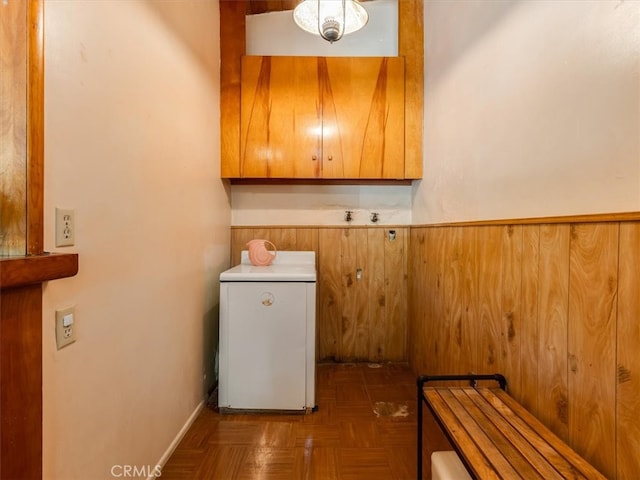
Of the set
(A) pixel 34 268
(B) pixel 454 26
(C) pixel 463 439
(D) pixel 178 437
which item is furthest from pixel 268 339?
(B) pixel 454 26

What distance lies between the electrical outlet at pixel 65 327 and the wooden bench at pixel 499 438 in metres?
1.18

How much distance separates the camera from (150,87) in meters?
1.37

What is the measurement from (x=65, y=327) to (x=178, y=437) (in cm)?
105

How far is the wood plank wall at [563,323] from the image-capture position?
2.66 feet

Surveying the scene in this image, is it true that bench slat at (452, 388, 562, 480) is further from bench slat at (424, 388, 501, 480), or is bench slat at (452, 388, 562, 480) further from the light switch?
the light switch

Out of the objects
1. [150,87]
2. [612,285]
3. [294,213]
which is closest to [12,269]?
[150,87]

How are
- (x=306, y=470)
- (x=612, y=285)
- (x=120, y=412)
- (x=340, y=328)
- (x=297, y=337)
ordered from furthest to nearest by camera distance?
(x=340, y=328)
(x=297, y=337)
(x=306, y=470)
(x=120, y=412)
(x=612, y=285)

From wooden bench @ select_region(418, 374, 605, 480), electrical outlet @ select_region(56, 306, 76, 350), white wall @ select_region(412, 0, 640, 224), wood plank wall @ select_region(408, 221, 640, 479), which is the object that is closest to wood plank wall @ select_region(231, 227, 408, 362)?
white wall @ select_region(412, 0, 640, 224)

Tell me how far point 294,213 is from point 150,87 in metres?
1.50

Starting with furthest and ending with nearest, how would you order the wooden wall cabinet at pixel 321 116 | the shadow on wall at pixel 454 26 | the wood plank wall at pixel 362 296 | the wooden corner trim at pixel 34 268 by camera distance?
1. the wood plank wall at pixel 362 296
2. the wooden wall cabinet at pixel 321 116
3. the shadow on wall at pixel 454 26
4. the wooden corner trim at pixel 34 268

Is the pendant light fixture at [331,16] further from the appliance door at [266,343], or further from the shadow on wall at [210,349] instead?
the shadow on wall at [210,349]

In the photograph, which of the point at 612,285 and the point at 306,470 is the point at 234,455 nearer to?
the point at 306,470

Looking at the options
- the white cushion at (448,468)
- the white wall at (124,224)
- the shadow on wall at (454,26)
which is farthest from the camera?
the shadow on wall at (454,26)

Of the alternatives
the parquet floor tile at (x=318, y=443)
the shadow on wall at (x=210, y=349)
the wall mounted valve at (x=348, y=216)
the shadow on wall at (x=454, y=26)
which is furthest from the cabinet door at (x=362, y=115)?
the parquet floor tile at (x=318, y=443)
